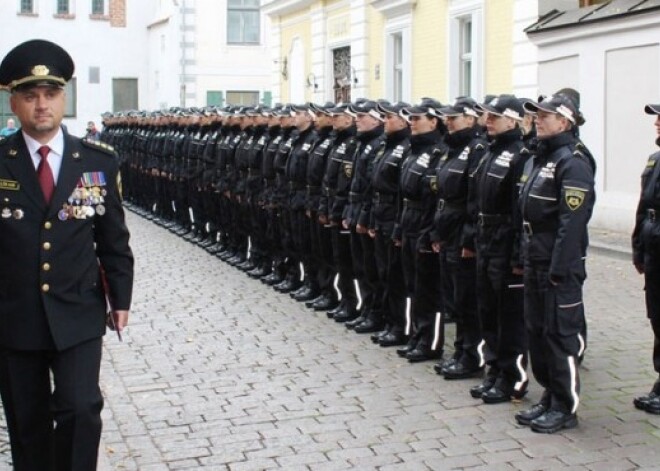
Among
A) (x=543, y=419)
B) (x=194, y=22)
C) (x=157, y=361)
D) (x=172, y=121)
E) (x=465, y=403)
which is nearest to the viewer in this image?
(x=543, y=419)

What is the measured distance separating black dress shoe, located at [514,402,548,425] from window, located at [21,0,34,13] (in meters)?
41.2

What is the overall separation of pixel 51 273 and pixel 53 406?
592mm

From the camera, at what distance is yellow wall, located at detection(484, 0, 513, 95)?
19000 millimetres

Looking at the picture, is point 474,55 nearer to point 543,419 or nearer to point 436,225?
point 436,225

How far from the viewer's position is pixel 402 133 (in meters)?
9.34

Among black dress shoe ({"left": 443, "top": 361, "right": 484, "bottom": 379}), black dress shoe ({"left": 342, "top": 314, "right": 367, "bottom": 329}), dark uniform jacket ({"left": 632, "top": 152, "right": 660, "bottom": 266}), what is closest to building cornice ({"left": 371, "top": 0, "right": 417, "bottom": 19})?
black dress shoe ({"left": 342, "top": 314, "right": 367, "bottom": 329})

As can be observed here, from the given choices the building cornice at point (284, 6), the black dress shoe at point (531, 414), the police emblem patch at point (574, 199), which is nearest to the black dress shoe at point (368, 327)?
the black dress shoe at point (531, 414)

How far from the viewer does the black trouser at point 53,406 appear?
4.79m

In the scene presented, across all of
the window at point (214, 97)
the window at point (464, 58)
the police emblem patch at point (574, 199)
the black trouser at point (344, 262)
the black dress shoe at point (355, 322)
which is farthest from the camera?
the window at point (214, 97)

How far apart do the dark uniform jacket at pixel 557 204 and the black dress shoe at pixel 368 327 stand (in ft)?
11.1

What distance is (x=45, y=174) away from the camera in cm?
491

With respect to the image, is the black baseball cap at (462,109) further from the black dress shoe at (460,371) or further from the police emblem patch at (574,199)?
the police emblem patch at (574,199)

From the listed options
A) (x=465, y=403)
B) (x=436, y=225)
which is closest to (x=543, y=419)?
(x=465, y=403)

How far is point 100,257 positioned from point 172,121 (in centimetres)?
1431
